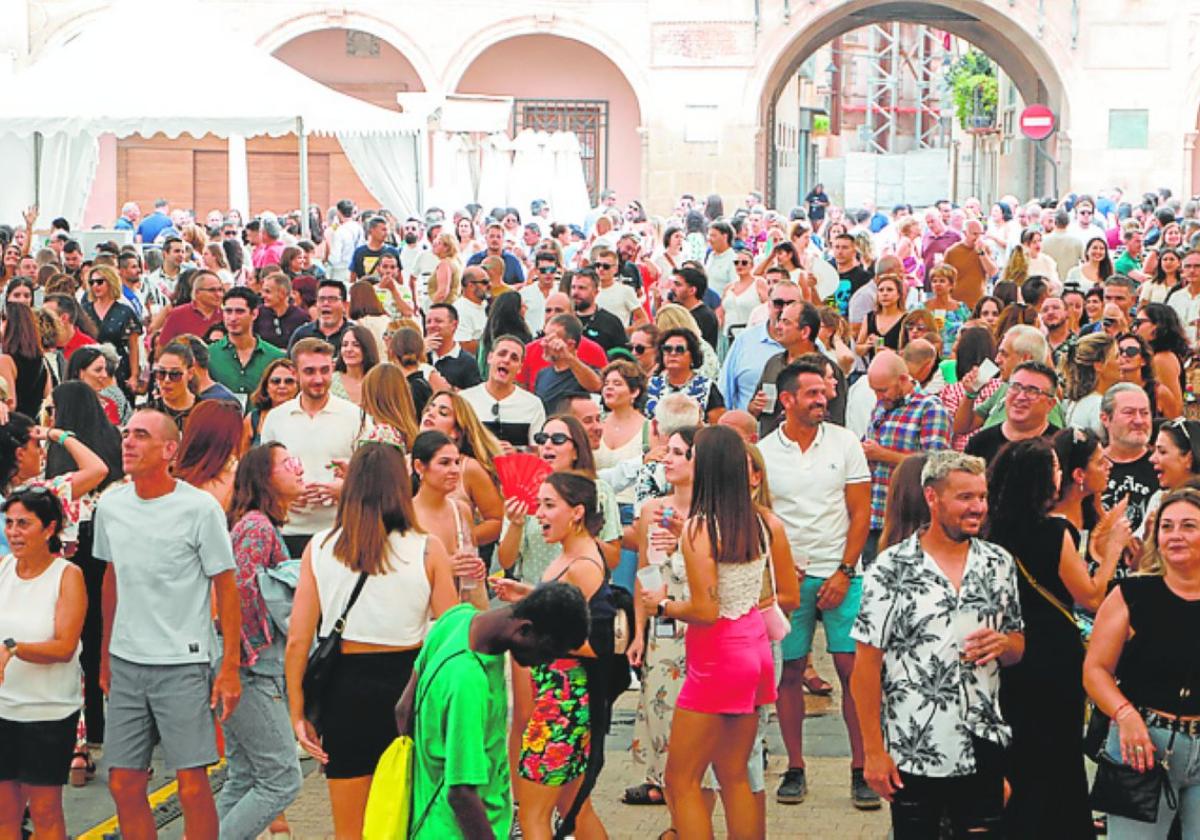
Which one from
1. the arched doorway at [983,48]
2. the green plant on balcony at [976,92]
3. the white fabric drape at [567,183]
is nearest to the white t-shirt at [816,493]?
the white fabric drape at [567,183]

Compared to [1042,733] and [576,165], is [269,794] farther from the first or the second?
[576,165]

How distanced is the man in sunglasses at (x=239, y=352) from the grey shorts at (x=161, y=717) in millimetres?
4205

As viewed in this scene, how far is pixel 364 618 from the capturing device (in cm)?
598

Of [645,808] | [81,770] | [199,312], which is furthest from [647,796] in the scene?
[199,312]

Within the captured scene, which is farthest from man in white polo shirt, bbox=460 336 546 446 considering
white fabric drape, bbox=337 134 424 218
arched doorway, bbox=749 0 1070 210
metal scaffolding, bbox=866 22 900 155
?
metal scaffolding, bbox=866 22 900 155

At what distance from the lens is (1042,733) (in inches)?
239

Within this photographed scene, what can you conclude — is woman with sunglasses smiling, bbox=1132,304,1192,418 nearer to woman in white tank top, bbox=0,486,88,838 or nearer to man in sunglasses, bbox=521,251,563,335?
man in sunglasses, bbox=521,251,563,335

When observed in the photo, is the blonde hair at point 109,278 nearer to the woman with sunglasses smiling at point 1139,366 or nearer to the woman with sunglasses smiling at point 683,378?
the woman with sunglasses smiling at point 683,378

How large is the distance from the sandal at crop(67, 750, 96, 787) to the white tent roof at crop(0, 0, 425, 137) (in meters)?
11.7

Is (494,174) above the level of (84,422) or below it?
above

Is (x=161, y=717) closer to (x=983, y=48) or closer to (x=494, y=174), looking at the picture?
(x=494, y=174)

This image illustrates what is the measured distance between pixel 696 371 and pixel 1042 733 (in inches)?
159

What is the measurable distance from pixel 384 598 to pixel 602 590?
79 centimetres

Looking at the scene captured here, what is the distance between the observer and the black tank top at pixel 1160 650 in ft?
18.2
